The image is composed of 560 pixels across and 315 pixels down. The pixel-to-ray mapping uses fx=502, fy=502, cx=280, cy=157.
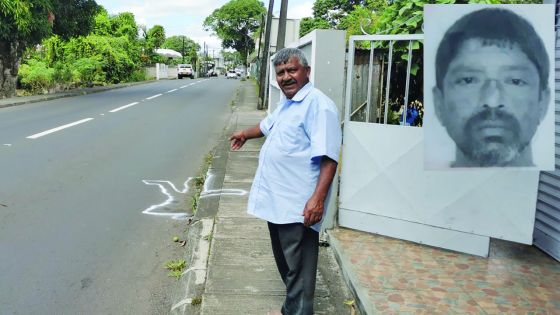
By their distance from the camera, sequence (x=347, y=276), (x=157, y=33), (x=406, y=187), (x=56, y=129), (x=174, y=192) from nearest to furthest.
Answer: (x=347, y=276) < (x=406, y=187) < (x=174, y=192) < (x=56, y=129) < (x=157, y=33)

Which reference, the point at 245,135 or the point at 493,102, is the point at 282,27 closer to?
the point at 245,135

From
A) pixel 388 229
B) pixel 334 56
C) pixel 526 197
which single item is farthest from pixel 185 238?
pixel 526 197

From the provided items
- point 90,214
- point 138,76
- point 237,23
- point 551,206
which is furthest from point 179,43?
point 551,206

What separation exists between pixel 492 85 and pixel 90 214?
4.16 metres

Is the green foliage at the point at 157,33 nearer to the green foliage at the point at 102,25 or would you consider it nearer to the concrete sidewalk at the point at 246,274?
the green foliage at the point at 102,25

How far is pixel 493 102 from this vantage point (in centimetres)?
268

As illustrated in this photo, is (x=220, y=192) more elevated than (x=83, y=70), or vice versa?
(x=83, y=70)

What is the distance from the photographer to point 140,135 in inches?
417

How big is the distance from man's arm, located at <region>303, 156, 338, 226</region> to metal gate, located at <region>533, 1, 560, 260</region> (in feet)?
7.62

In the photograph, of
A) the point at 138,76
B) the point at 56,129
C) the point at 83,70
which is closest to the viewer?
the point at 56,129

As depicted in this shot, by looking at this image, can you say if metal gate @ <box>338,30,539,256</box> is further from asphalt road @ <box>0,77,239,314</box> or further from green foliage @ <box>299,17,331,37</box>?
green foliage @ <box>299,17,331,37</box>

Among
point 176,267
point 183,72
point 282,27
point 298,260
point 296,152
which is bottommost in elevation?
Result: point 176,267

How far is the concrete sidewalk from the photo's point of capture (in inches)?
124

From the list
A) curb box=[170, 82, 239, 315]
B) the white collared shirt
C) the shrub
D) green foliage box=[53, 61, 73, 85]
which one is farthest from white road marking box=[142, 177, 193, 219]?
the shrub
